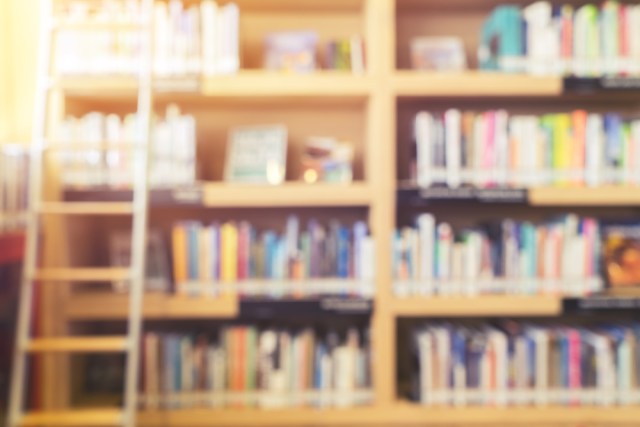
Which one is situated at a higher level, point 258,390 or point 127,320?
point 127,320

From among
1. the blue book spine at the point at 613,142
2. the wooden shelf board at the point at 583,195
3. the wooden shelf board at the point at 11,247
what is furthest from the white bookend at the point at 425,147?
the wooden shelf board at the point at 11,247

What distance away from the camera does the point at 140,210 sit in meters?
2.28

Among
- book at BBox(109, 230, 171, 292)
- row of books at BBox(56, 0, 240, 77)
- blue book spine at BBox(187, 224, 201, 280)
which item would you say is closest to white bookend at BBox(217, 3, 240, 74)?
row of books at BBox(56, 0, 240, 77)

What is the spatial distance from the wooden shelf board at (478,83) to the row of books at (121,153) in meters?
0.92

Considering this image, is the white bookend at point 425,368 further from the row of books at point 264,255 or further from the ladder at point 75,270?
the ladder at point 75,270

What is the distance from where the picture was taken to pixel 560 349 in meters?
2.48

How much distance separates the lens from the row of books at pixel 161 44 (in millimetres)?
2484

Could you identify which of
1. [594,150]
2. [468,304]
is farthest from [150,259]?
[594,150]

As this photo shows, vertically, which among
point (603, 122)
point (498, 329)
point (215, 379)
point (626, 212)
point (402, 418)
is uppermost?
point (603, 122)

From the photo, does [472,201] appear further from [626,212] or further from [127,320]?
[127,320]

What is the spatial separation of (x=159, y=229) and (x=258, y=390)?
0.89m

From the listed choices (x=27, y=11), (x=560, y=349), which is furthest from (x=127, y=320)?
(x=560, y=349)

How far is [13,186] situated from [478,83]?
6.21ft

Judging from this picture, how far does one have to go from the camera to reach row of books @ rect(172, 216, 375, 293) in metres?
2.49
